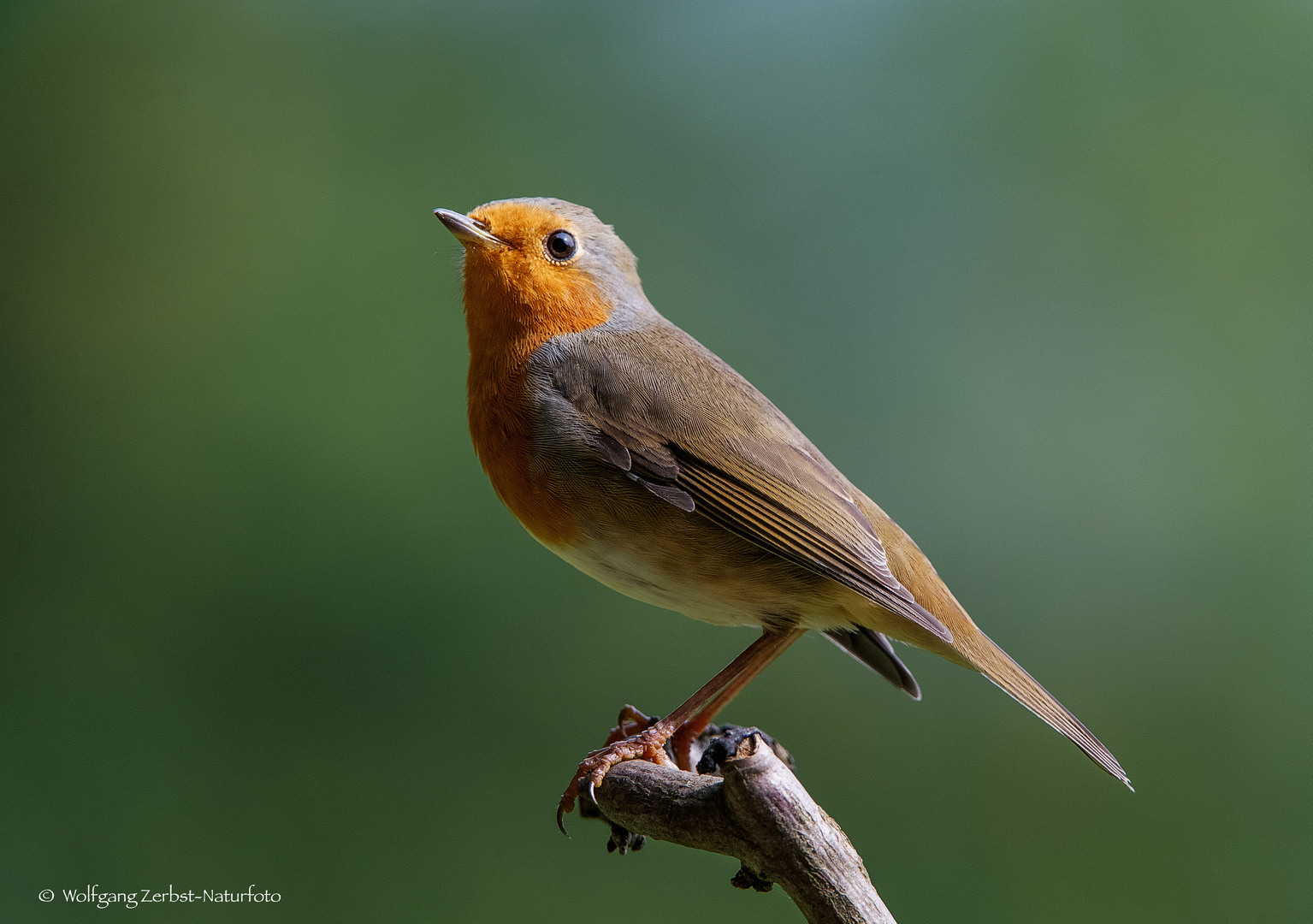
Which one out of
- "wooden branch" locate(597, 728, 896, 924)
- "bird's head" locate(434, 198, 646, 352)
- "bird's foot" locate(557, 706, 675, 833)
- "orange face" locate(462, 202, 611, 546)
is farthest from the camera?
"bird's head" locate(434, 198, 646, 352)

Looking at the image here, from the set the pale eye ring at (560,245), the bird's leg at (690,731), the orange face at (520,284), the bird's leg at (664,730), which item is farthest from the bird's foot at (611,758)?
the pale eye ring at (560,245)

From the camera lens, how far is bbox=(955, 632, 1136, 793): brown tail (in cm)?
260

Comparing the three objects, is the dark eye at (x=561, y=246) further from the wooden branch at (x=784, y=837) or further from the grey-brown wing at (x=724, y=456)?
the wooden branch at (x=784, y=837)

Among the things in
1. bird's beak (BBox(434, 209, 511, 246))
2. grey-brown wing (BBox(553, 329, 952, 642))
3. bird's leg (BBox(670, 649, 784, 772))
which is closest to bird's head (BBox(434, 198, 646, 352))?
bird's beak (BBox(434, 209, 511, 246))

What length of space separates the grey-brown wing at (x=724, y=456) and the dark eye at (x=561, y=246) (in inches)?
11.5

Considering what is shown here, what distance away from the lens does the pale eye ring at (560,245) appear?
299cm

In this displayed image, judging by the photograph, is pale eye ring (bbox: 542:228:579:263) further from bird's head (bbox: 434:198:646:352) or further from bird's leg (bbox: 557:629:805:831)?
bird's leg (bbox: 557:629:805:831)

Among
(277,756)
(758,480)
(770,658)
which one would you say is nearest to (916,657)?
(770,658)

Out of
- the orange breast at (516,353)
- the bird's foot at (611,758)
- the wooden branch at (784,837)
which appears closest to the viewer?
the wooden branch at (784,837)

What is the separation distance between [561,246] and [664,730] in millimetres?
1383

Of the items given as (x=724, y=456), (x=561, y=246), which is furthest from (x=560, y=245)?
(x=724, y=456)

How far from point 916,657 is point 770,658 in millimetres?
1660

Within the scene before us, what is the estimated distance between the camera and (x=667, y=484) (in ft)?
8.63

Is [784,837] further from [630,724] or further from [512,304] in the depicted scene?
[512,304]
